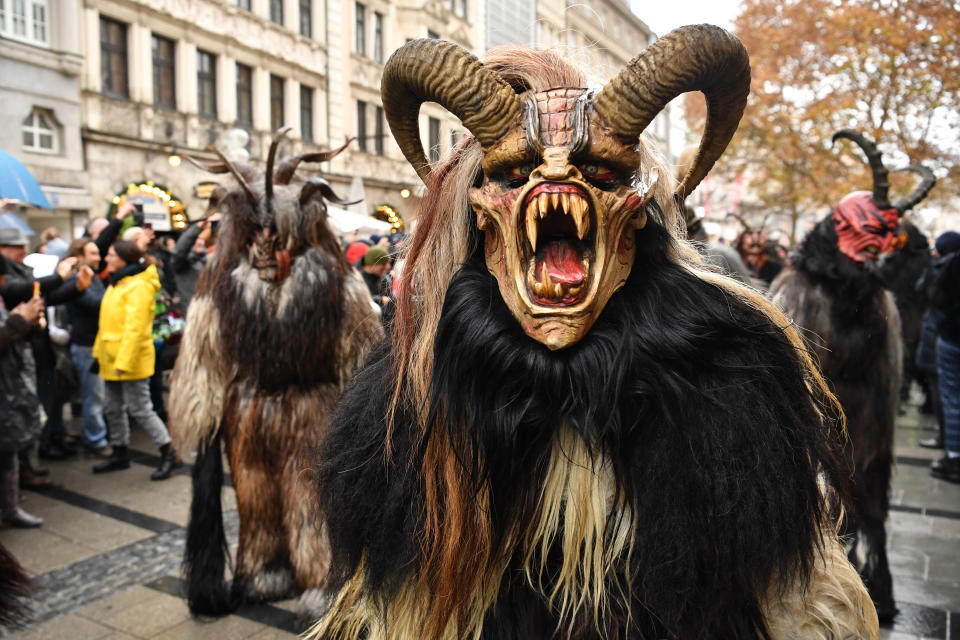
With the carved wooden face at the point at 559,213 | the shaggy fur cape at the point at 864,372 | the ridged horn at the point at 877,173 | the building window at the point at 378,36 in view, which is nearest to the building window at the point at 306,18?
the building window at the point at 378,36

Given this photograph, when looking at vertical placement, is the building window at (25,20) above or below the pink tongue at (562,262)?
above

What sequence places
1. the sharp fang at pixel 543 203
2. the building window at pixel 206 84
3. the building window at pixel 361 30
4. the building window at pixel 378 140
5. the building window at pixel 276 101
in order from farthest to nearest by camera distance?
the building window at pixel 378 140, the building window at pixel 361 30, the building window at pixel 276 101, the building window at pixel 206 84, the sharp fang at pixel 543 203

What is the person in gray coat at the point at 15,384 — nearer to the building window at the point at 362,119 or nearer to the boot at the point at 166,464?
the boot at the point at 166,464

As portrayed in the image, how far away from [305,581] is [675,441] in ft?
8.64

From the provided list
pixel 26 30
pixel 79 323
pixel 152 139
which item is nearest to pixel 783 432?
pixel 79 323

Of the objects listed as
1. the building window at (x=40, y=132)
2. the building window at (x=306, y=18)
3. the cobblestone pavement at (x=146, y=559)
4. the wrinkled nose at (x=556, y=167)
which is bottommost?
the cobblestone pavement at (x=146, y=559)

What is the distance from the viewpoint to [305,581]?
12.1 feet

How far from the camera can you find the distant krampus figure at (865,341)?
3.85 metres

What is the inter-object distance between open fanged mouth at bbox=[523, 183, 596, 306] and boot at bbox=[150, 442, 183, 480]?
17.9 feet

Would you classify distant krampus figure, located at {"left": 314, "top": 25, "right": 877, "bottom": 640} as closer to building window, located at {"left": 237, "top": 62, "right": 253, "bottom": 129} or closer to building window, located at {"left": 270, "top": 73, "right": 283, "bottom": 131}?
building window, located at {"left": 237, "top": 62, "right": 253, "bottom": 129}

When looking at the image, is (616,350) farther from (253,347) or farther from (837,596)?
(253,347)

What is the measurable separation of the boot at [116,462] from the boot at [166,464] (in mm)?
319

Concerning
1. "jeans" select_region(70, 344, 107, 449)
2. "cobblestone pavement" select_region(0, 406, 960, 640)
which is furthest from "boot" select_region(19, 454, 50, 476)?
"jeans" select_region(70, 344, 107, 449)

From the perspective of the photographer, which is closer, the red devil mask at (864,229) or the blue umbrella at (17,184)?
the red devil mask at (864,229)
